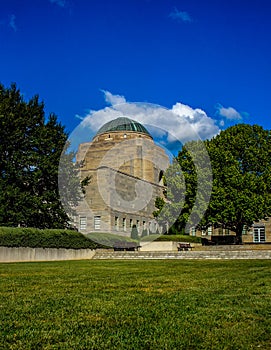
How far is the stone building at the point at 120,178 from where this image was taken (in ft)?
153

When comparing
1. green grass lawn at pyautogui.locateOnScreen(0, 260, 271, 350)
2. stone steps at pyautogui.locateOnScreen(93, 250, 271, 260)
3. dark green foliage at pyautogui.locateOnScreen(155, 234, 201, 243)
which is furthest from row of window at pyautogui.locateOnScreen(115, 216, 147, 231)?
green grass lawn at pyautogui.locateOnScreen(0, 260, 271, 350)

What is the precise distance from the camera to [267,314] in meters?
6.71

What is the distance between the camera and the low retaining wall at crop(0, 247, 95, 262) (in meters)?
26.6

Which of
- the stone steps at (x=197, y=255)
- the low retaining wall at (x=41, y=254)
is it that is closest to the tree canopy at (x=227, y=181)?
the stone steps at (x=197, y=255)

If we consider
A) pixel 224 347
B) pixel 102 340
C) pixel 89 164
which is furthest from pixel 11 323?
pixel 89 164

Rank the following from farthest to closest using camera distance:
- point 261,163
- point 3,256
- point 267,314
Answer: point 261,163, point 3,256, point 267,314

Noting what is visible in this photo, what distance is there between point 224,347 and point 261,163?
131ft

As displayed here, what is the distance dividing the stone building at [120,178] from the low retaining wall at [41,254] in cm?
787

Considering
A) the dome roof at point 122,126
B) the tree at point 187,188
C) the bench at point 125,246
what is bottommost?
the bench at point 125,246

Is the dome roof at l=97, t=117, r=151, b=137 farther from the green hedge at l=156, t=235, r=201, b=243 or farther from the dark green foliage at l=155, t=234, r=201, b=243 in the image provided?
the dark green foliage at l=155, t=234, r=201, b=243

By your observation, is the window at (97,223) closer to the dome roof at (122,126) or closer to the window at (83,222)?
the window at (83,222)

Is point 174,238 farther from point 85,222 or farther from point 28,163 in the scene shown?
point 28,163

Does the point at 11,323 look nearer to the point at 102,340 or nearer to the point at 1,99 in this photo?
the point at 102,340

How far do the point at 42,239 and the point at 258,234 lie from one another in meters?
35.2
